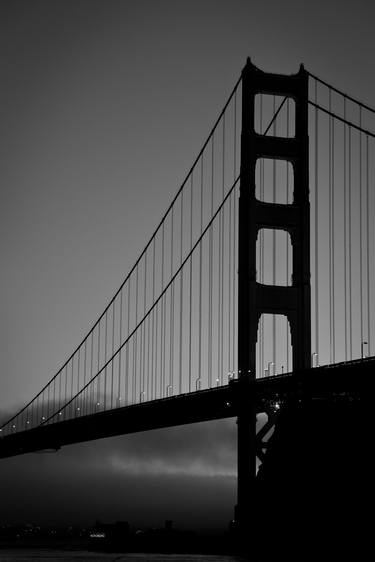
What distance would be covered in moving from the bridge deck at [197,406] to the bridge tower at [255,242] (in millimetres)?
1066

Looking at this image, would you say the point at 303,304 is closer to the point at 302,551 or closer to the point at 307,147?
the point at 307,147

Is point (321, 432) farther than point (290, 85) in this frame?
No

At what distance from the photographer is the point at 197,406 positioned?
2202 inches

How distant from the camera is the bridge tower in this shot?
163 ft

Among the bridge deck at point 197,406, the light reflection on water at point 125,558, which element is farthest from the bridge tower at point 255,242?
the light reflection on water at point 125,558

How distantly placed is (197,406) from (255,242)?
896cm

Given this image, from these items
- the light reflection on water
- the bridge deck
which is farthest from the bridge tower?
the light reflection on water

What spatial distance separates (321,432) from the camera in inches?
1538

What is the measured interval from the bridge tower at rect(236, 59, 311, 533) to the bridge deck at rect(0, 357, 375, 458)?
3.50ft

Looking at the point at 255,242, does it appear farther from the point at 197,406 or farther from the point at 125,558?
the point at 125,558

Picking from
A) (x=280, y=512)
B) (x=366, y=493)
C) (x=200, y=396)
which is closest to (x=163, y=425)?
(x=200, y=396)

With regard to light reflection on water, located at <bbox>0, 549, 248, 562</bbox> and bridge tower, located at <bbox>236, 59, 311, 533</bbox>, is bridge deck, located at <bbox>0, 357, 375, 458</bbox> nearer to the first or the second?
bridge tower, located at <bbox>236, 59, 311, 533</bbox>

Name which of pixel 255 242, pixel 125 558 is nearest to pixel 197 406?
pixel 255 242

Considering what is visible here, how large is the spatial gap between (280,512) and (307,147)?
19.4 meters
